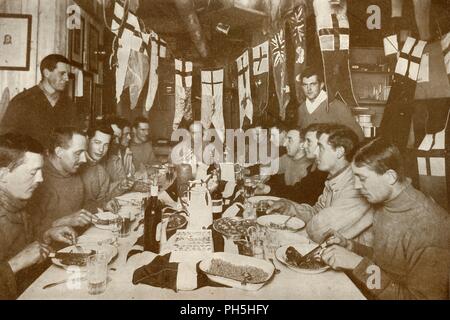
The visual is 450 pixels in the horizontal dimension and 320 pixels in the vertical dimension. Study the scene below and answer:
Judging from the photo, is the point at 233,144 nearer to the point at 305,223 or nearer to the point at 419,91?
the point at 305,223

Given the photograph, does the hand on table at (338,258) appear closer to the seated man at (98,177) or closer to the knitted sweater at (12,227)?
the seated man at (98,177)

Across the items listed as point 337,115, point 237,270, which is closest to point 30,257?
point 237,270

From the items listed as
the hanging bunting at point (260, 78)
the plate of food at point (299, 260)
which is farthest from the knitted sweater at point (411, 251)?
the hanging bunting at point (260, 78)

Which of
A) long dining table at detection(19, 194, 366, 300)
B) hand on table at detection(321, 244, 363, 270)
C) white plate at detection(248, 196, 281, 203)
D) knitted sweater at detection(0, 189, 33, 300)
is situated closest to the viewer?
long dining table at detection(19, 194, 366, 300)

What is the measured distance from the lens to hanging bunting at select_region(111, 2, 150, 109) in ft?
6.57

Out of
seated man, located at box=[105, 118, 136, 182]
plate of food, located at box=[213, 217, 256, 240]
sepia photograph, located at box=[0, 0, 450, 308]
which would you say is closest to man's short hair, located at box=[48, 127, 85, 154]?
sepia photograph, located at box=[0, 0, 450, 308]

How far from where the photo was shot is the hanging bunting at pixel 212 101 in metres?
2.09

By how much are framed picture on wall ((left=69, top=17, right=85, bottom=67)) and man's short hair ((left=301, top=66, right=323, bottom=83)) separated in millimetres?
1261

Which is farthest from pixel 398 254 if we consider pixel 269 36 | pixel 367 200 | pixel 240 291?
pixel 269 36

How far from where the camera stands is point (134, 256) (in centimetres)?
152

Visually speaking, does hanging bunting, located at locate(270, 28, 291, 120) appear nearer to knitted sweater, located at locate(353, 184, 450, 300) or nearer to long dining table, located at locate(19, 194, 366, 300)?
knitted sweater, located at locate(353, 184, 450, 300)

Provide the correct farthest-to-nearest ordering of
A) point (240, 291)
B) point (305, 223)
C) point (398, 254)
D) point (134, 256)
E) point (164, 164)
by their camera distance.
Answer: point (164, 164), point (305, 223), point (398, 254), point (134, 256), point (240, 291)

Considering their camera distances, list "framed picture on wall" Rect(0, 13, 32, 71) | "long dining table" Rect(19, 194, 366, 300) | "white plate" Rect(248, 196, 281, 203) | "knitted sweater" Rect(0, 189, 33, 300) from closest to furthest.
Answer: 1. "long dining table" Rect(19, 194, 366, 300)
2. "knitted sweater" Rect(0, 189, 33, 300)
3. "framed picture on wall" Rect(0, 13, 32, 71)
4. "white plate" Rect(248, 196, 281, 203)
